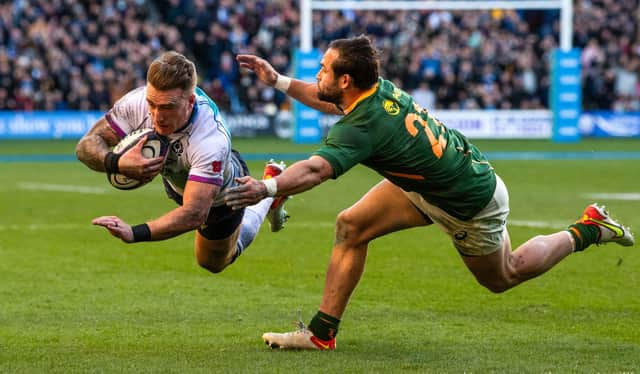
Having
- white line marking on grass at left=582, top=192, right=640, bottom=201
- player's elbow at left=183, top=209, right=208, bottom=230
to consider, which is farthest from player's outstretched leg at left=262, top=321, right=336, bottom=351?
white line marking on grass at left=582, top=192, right=640, bottom=201

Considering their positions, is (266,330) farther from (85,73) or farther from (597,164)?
(85,73)

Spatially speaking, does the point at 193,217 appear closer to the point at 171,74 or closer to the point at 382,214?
the point at 171,74

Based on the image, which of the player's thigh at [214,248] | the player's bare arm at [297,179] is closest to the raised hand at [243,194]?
the player's bare arm at [297,179]

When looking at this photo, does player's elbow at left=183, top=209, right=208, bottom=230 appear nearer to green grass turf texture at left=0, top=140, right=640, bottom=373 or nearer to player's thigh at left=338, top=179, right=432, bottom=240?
green grass turf texture at left=0, top=140, right=640, bottom=373

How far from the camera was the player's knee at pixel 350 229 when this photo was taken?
23.7 feet

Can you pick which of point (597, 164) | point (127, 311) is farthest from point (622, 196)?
point (127, 311)

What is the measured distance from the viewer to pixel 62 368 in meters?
6.45

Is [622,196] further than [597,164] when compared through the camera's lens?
No

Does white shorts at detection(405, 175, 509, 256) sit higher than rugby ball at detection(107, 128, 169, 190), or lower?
lower

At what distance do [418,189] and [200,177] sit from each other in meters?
1.28

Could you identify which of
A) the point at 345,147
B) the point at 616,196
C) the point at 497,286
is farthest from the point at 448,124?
the point at 345,147

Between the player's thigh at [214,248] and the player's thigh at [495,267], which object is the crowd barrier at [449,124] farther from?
the player's thigh at [495,267]

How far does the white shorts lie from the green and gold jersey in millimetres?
69

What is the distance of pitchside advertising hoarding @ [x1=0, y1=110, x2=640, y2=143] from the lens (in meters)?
31.4
